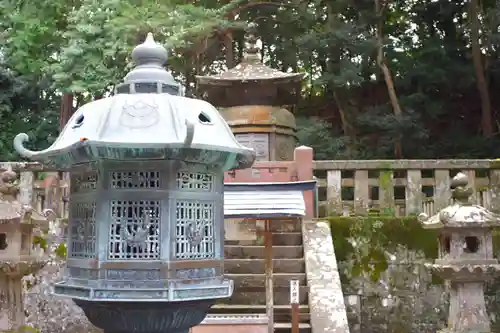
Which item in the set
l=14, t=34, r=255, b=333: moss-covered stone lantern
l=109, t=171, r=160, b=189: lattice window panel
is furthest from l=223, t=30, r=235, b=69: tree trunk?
l=109, t=171, r=160, b=189: lattice window panel

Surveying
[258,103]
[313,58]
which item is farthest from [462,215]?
[313,58]

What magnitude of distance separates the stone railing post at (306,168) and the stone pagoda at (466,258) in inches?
106

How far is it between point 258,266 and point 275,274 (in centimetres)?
41

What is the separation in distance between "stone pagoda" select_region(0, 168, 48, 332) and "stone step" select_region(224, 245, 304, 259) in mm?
2890

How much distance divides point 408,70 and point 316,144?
3.43 metres

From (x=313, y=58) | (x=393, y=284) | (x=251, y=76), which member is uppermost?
(x=313, y=58)

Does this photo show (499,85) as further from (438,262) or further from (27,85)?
(27,85)

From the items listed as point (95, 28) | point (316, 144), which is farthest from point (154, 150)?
point (316, 144)

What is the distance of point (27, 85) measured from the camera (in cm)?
1731

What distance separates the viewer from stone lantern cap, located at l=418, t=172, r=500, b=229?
A: 23.4 ft

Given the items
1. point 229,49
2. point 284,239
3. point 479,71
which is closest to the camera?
point 284,239

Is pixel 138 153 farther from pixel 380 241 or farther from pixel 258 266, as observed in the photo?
pixel 380 241

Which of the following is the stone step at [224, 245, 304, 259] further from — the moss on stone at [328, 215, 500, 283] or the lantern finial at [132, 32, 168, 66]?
the lantern finial at [132, 32, 168, 66]

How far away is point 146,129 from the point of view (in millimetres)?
4027
